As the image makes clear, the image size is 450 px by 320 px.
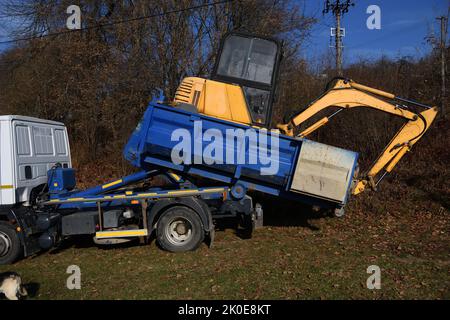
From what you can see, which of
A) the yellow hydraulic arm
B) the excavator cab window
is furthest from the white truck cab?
the yellow hydraulic arm

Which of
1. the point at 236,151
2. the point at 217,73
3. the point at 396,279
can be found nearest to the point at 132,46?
the point at 217,73

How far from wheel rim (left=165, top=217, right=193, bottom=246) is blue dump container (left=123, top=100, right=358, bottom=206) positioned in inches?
40.3

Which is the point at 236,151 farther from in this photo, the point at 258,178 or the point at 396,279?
the point at 396,279

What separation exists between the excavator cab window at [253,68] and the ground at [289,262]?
2436mm

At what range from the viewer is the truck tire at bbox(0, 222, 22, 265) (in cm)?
646

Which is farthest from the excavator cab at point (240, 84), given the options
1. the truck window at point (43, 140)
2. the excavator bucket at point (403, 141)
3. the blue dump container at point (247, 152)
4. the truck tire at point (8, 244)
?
the truck tire at point (8, 244)

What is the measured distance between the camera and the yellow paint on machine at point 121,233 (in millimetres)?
6719

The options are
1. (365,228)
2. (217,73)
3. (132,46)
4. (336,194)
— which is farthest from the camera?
(132,46)

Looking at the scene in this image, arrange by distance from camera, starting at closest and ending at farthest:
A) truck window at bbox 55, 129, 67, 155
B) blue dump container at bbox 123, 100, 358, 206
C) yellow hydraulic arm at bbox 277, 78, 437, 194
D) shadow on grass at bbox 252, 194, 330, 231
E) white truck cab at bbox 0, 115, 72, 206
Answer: white truck cab at bbox 0, 115, 72, 206, blue dump container at bbox 123, 100, 358, 206, yellow hydraulic arm at bbox 277, 78, 437, 194, truck window at bbox 55, 129, 67, 155, shadow on grass at bbox 252, 194, 330, 231

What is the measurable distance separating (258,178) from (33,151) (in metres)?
3.94

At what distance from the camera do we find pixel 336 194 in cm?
645
